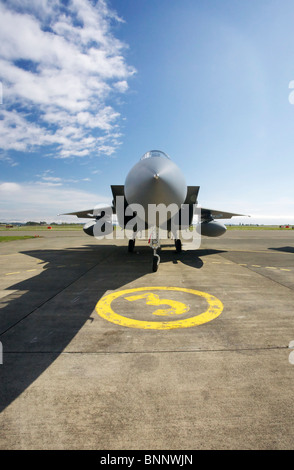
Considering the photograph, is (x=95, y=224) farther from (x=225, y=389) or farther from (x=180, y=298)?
(x=225, y=389)

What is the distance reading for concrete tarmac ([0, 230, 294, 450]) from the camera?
1.93 metres

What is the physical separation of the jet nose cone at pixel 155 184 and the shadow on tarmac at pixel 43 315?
2815 millimetres

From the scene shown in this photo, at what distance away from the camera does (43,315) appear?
4512 mm

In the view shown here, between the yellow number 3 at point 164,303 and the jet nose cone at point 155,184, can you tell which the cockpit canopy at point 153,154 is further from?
Answer: the yellow number 3 at point 164,303

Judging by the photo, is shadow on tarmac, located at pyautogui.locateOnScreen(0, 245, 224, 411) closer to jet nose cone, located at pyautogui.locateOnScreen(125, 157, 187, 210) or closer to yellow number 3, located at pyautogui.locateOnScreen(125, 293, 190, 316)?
yellow number 3, located at pyautogui.locateOnScreen(125, 293, 190, 316)

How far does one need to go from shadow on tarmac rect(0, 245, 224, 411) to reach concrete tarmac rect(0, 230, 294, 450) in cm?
2

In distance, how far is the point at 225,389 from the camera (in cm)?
246

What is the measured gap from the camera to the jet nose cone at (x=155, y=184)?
5.36 metres

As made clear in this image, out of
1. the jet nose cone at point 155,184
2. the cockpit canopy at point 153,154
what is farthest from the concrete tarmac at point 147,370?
the cockpit canopy at point 153,154

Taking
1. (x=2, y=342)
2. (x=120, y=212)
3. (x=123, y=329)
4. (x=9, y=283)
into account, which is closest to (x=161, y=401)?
(x=123, y=329)

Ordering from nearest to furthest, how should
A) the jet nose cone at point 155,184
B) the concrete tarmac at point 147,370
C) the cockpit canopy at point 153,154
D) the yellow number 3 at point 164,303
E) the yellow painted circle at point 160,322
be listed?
the concrete tarmac at point 147,370 → the yellow painted circle at point 160,322 → the yellow number 3 at point 164,303 → the jet nose cone at point 155,184 → the cockpit canopy at point 153,154

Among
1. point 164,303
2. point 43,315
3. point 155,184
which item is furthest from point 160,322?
point 155,184

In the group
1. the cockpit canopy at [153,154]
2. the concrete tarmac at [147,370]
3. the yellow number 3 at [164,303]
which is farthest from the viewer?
the cockpit canopy at [153,154]

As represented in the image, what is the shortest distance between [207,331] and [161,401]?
1.75m
